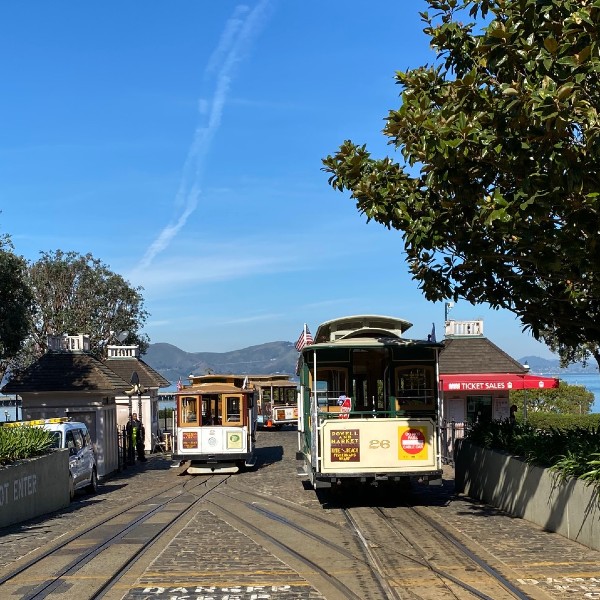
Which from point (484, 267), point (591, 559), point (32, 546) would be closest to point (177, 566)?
point (32, 546)

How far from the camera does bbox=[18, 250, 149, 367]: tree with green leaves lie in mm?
49719

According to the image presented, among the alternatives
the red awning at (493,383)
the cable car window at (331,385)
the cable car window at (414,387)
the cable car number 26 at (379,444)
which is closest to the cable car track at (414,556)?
the cable car number 26 at (379,444)

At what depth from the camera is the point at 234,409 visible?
89.6 feet

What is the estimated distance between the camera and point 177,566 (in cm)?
1041

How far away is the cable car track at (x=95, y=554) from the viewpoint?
9234 mm

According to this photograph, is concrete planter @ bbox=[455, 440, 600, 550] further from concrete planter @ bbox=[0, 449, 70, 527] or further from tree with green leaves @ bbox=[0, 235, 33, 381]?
tree with green leaves @ bbox=[0, 235, 33, 381]

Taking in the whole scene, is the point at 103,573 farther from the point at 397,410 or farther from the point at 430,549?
the point at 397,410

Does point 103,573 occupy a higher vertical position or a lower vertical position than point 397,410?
lower

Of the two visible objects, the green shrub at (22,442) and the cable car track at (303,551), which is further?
the green shrub at (22,442)

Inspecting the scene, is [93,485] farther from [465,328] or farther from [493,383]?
[465,328]

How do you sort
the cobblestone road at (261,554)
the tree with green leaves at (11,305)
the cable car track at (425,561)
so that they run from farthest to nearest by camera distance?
the tree with green leaves at (11,305)
the cobblestone road at (261,554)
the cable car track at (425,561)

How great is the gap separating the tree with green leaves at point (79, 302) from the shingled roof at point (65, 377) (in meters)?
17.1

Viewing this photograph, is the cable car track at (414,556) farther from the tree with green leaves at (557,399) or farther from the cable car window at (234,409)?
the tree with green leaves at (557,399)

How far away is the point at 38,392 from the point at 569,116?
23.8m
